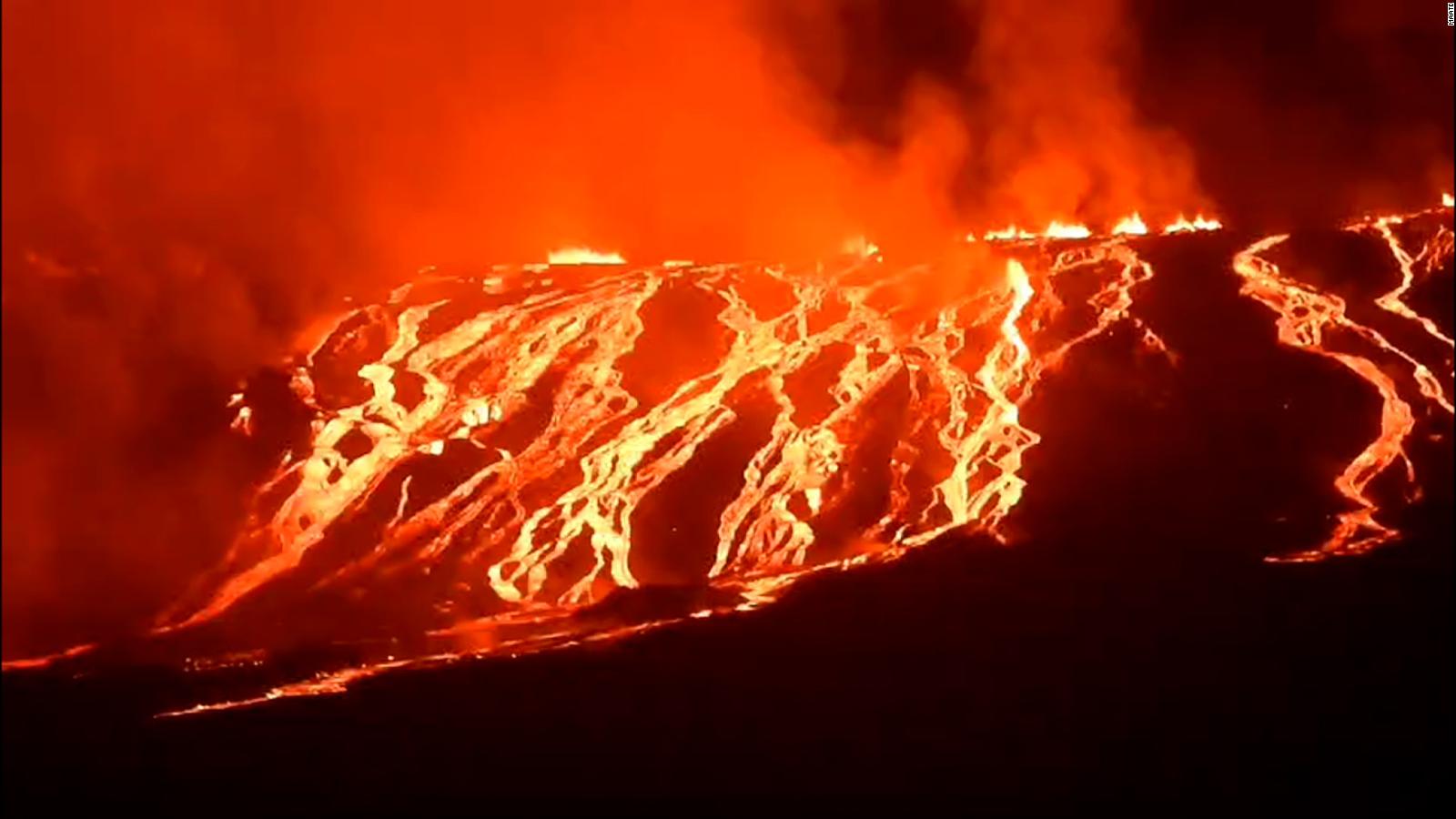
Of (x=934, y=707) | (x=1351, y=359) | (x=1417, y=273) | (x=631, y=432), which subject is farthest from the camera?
(x=1417, y=273)

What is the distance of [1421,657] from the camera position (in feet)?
27.8

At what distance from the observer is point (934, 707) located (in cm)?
841

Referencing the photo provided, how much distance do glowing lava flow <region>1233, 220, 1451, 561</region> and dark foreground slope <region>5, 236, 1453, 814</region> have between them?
7.9 inches

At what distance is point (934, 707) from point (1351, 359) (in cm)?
582

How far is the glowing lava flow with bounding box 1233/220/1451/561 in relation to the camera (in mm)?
9969

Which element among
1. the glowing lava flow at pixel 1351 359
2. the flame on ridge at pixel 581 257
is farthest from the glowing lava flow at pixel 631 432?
the flame on ridge at pixel 581 257

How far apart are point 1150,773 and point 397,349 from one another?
7458 millimetres

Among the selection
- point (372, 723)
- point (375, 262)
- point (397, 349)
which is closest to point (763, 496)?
point (372, 723)

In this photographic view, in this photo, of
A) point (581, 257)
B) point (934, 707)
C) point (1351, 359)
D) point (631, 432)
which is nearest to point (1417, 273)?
point (1351, 359)

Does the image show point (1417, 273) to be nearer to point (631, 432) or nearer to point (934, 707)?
point (631, 432)

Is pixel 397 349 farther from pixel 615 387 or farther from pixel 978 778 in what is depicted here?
pixel 978 778

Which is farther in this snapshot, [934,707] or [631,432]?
[631,432]

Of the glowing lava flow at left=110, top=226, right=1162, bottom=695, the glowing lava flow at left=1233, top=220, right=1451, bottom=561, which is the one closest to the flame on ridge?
the glowing lava flow at left=110, top=226, right=1162, bottom=695

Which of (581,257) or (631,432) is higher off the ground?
(581,257)
